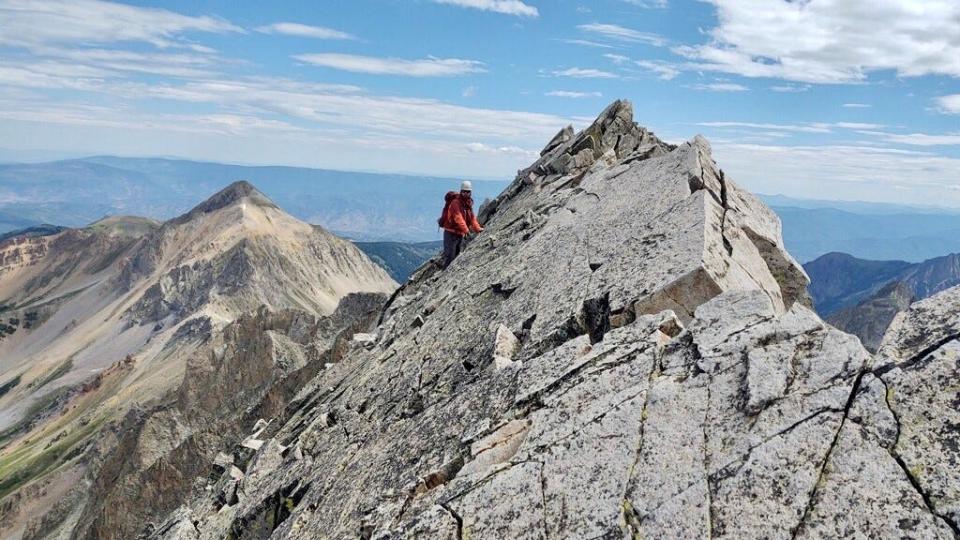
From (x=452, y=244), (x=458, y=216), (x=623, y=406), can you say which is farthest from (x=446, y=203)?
(x=623, y=406)

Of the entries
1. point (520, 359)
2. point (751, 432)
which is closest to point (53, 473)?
point (520, 359)

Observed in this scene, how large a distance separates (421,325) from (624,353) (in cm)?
1418

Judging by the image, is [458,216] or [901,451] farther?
[458,216]

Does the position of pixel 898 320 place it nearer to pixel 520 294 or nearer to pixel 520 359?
pixel 520 359

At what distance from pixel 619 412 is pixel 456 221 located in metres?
24.7

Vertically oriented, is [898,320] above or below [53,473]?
above

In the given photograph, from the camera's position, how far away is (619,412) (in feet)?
41.0

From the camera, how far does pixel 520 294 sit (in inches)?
891

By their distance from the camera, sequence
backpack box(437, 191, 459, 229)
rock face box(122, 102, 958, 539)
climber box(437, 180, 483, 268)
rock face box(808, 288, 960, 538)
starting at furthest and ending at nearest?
climber box(437, 180, 483, 268) < backpack box(437, 191, 459, 229) < rock face box(122, 102, 958, 539) < rock face box(808, 288, 960, 538)

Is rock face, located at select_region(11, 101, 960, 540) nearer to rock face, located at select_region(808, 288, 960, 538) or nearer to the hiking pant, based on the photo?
rock face, located at select_region(808, 288, 960, 538)

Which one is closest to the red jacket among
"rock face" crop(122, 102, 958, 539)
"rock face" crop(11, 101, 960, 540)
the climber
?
the climber

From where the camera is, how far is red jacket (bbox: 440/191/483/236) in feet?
117

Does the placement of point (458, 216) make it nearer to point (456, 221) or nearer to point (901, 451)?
point (456, 221)

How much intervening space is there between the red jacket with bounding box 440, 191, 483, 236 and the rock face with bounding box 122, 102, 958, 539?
8595mm
